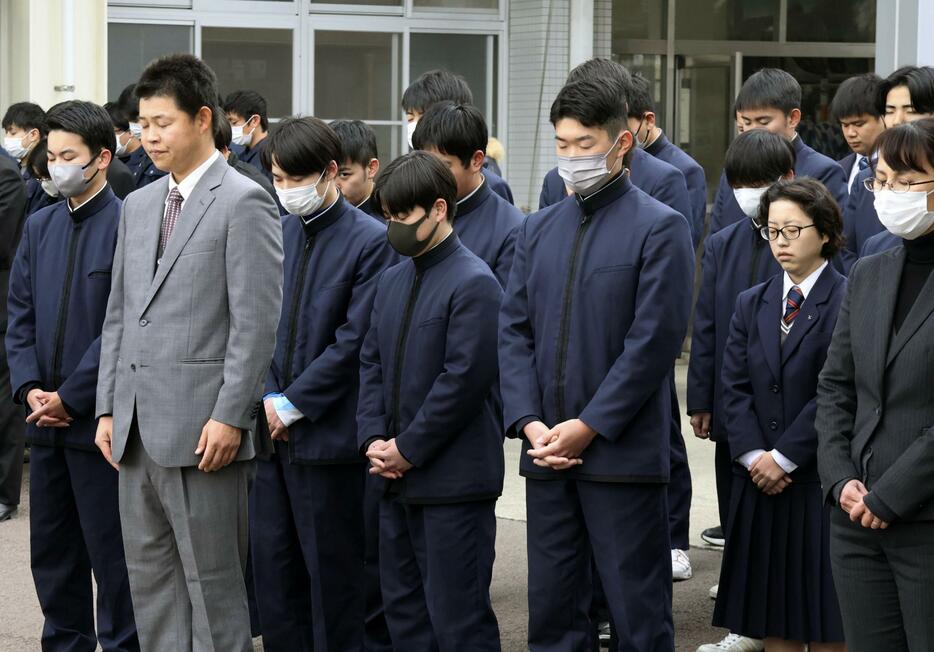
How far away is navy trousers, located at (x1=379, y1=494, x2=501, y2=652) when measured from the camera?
447 centimetres

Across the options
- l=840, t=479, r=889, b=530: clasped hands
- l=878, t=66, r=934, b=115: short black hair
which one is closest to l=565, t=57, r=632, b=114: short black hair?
l=878, t=66, r=934, b=115: short black hair

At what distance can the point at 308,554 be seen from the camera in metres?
4.91

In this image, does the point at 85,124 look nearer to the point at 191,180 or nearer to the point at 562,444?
the point at 191,180

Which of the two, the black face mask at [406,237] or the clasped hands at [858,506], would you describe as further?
the black face mask at [406,237]

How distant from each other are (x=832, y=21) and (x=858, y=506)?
9758mm

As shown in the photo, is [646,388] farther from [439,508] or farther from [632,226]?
[439,508]

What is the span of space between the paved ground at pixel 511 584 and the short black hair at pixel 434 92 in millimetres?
2062

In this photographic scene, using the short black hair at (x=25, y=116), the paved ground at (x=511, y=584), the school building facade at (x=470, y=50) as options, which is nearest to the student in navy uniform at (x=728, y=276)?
the paved ground at (x=511, y=584)

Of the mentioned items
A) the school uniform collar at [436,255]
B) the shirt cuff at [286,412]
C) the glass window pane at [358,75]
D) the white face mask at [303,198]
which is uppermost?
the glass window pane at [358,75]

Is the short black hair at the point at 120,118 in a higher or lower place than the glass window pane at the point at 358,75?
lower

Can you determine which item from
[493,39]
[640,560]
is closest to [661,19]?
[493,39]

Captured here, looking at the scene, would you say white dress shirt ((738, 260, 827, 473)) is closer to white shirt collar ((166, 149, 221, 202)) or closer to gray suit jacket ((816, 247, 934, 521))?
gray suit jacket ((816, 247, 934, 521))

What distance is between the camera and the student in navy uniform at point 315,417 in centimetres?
490

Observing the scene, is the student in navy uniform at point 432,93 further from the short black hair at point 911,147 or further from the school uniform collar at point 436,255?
the short black hair at point 911,147
